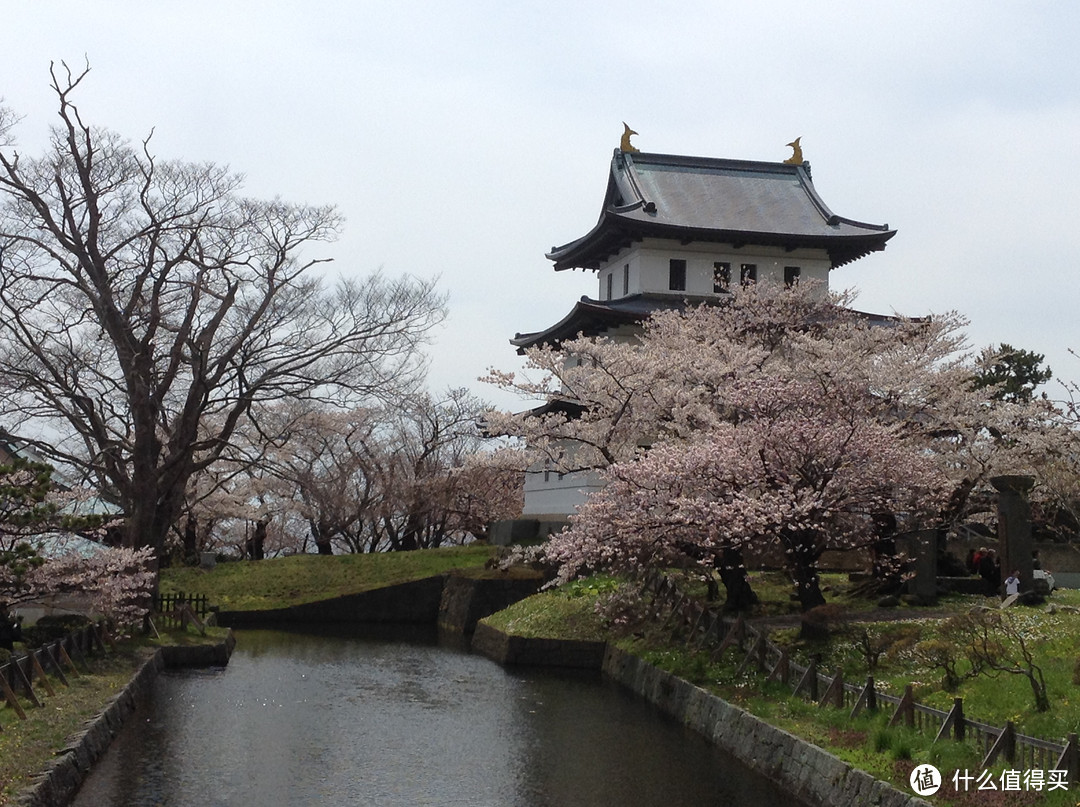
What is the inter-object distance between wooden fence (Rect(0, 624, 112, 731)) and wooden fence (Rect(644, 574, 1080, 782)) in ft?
36.2

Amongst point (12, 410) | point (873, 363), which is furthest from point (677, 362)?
point (12, 410)

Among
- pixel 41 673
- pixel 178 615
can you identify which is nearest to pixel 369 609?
pixel 178 615

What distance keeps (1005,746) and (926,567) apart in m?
12.6

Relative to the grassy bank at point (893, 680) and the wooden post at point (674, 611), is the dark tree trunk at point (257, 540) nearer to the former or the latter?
the grassy bank at point (893, 680)

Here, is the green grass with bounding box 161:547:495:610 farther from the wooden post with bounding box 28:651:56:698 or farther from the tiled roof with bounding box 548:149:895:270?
the wooden post with bounding box 28:651:56:698

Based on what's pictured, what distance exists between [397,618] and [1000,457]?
2195 centimetres

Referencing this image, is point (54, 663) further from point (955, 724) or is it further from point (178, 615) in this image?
point (955, 724)

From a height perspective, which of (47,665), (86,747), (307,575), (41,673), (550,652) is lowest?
(86,747)

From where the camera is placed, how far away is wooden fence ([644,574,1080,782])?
1133 cm

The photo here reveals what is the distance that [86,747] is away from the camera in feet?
48.4

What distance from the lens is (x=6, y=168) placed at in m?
25.4

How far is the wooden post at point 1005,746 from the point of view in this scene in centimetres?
1158

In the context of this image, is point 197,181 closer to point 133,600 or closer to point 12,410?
point 12,410

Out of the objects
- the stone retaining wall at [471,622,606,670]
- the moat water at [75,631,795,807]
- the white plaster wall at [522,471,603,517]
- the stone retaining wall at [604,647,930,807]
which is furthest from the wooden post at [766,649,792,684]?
the white plaster wall at [522,471,603,517]
